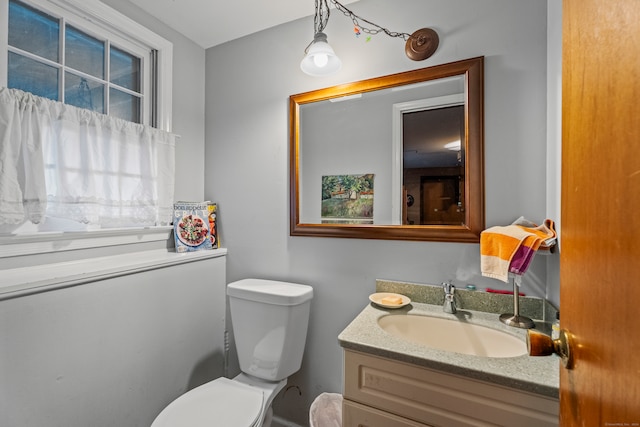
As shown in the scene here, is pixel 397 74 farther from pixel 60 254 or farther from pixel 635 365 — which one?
pixel 60 254

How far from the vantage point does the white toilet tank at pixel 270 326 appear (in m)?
1.41

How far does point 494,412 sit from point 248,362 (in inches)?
44.0

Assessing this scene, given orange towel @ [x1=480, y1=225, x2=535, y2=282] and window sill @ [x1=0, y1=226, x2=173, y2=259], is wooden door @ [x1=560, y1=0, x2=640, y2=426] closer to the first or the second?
orange towel @ [x1=480, y1=225, x2=535, y2=282]

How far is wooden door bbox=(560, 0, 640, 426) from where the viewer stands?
32cm

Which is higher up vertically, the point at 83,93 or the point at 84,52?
the point at 84,52

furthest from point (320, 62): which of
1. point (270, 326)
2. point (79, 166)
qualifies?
point (270, 326)

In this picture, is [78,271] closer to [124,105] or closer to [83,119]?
[83,119]

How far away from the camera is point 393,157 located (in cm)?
138

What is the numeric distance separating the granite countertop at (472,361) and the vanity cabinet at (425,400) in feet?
0.09

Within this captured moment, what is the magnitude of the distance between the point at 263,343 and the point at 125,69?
166 cm

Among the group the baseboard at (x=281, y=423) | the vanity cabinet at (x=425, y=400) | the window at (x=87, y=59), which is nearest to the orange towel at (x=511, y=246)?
the vanity cabinet at (x=425, y=400)

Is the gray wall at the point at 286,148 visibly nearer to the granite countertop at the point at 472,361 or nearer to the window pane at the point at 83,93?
the granite countertop at the point at 472,361

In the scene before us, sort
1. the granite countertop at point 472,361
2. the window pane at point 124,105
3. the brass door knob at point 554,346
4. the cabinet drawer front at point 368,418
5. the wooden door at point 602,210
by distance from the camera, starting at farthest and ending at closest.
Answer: the window pane at point 124,105 < the cabinet drawer front at point 368,418 < the granite countertop at point 472,361 < the brass door knob at point 554,346 < the wooden door at point 602,210

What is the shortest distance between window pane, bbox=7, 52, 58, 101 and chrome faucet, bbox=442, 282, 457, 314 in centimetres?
193
